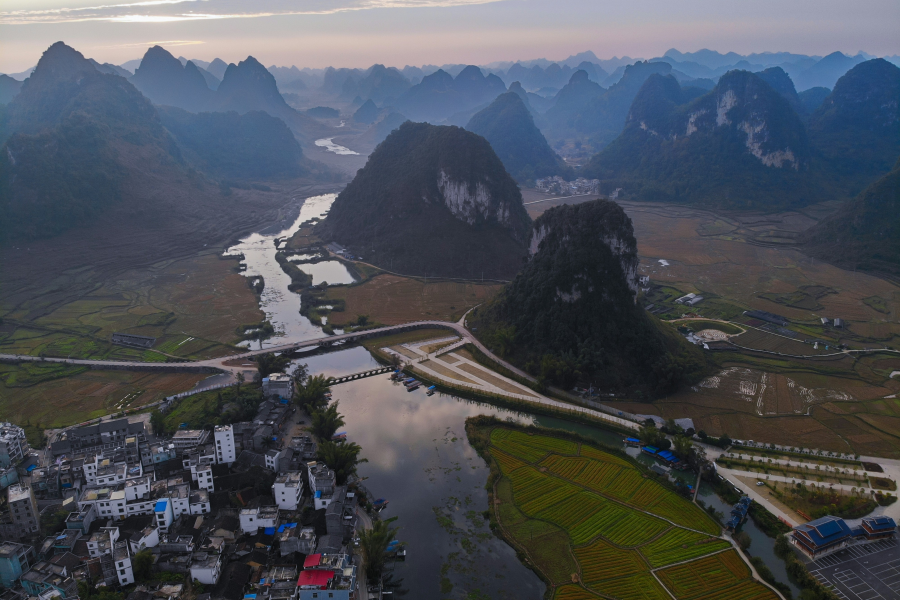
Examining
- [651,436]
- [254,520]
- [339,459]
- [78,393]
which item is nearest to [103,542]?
[254,520]

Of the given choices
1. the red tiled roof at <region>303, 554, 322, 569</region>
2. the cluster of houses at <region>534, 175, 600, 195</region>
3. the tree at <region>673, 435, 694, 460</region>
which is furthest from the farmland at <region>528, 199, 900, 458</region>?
the red tiled roof at <region>303, 554, 322, 569</region>

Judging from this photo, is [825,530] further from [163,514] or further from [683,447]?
[163,514]

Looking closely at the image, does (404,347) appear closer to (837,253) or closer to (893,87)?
(837,253)

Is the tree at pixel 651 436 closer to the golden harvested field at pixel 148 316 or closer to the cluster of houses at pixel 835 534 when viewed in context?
the cluster of houses at pixel 835 534

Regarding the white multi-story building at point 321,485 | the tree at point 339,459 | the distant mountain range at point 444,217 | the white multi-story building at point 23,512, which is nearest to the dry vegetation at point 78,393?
the white multi-story building at point 23,512

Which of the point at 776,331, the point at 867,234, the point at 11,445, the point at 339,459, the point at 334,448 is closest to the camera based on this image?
the point at 339,459

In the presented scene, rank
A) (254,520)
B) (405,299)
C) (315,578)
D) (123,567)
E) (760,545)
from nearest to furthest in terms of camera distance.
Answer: (315,578) < (123,567) < (254,520) < (760,545) < (405,299)

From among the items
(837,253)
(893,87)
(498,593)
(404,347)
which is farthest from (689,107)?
(498,593)
